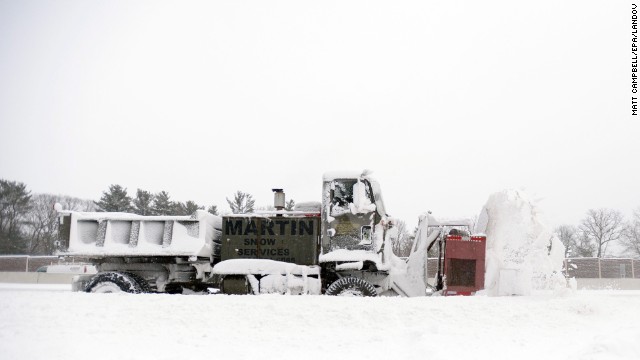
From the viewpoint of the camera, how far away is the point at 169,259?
1292 centimetres

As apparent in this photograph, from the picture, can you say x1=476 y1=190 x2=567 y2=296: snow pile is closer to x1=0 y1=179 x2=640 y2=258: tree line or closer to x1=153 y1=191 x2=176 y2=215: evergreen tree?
x1=0 y1=179 x2=640 y2=258: tree line

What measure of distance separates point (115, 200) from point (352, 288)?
37.7 m

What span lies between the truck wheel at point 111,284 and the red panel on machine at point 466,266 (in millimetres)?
6715

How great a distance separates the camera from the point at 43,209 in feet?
218

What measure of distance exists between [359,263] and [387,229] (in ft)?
3.28

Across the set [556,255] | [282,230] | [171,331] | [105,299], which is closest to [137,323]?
[171,331]

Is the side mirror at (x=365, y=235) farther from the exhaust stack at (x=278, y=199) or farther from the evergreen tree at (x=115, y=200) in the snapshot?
the evergreen tree at (x=115, y=200)

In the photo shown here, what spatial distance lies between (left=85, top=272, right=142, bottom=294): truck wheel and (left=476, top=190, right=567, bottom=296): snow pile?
7.56 metres

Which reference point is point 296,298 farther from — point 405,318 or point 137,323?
point 137,323

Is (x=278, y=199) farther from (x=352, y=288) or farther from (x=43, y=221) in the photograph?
(x=43, y=221)

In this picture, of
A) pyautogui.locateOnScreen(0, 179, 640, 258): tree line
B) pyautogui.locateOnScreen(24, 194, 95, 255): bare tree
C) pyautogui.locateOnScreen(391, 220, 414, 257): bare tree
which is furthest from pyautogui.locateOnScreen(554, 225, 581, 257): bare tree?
pyautogui.locateOnScreen(24, 194, 95, 255): bare tree

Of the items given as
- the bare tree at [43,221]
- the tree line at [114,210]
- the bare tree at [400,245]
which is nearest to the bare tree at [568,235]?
the tree line at [114,210]

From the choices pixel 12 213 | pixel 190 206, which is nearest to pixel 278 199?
pixel 190 206

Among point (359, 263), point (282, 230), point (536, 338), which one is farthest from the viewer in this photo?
point (282, 230)
